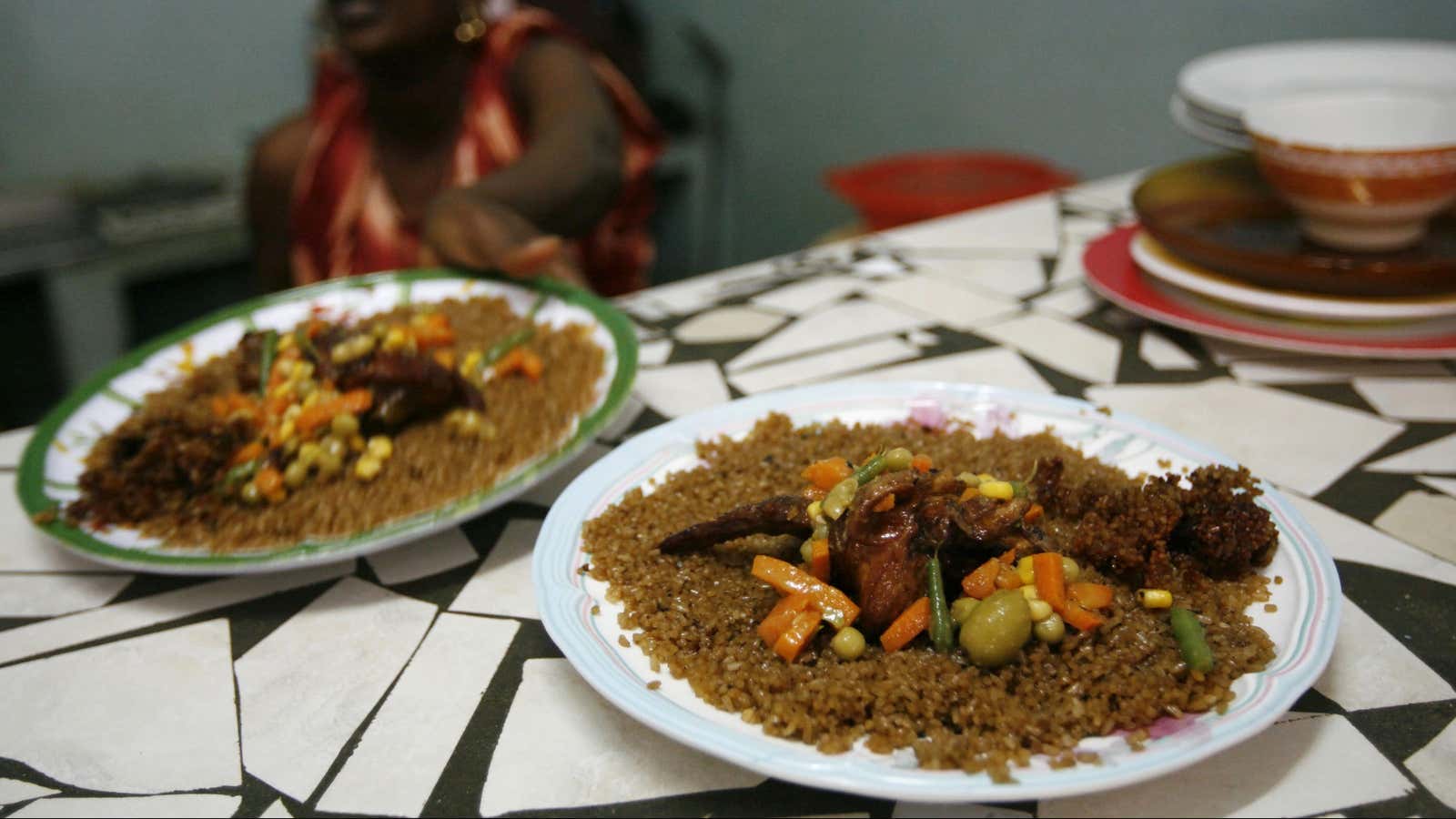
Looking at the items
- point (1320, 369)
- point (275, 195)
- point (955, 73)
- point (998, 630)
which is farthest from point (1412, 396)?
point (955, 73)

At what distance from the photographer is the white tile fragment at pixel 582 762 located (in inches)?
33.3

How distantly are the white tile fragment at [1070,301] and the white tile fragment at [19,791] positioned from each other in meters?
1.62

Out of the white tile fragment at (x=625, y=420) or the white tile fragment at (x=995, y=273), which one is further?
the white tile fragment at (x=995, y=273)

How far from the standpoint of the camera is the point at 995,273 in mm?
2061

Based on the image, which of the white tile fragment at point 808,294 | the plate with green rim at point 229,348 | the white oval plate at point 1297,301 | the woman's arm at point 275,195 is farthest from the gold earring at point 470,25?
the white oval plate at point 1297,301

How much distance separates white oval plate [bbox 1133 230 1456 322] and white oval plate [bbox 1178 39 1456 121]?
0.42m

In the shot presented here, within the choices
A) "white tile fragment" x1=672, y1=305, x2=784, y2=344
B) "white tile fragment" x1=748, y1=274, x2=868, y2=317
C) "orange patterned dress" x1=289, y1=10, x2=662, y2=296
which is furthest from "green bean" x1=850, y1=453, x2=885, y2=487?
"orange patterned dress" x1=289, y1=10, x2=662, y2=296

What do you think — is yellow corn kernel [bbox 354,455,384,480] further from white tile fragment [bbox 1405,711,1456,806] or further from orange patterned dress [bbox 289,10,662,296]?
orange patterned dress [bbox 289,10,662,296]

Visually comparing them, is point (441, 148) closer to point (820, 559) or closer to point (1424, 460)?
point (820, 559)

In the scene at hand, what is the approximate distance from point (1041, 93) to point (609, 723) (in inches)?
134

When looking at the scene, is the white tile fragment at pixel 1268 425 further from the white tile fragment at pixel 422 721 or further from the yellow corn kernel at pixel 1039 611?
the white tile fragment at pixel 422 721

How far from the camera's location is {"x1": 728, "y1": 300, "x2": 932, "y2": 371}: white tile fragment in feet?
5.70

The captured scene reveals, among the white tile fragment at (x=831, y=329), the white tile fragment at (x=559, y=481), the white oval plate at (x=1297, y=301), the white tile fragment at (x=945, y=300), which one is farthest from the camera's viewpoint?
the white tile fragment at (x=945, y=300)

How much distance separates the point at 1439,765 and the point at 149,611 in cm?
127
